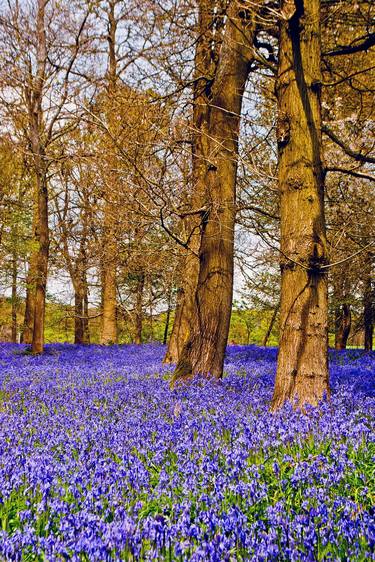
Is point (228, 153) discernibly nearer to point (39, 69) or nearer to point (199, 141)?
point (199, 141)

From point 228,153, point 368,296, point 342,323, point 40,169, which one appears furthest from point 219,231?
point 342,323

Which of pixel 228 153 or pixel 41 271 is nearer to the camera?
pixel 228 153

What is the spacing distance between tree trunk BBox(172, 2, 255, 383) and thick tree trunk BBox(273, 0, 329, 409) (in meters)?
2.03

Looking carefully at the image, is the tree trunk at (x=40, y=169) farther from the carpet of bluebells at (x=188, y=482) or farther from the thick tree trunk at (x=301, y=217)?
the thick tree trunk at (x=301, y=217)

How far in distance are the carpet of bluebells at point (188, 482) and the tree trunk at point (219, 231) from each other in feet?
6.78

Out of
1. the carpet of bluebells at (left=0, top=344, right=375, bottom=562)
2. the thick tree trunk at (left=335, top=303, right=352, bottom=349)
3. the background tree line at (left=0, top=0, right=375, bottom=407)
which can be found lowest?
the carpet of bluebells at (left=0, top=344, right=375, bottom=562)

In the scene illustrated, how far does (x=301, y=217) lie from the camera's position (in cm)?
508

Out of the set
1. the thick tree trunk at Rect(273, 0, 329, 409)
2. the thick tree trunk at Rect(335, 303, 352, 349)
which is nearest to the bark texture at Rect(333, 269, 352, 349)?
the thick tree trunk at Rect(335, 303, 352, 349)

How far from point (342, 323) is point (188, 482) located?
17851mm

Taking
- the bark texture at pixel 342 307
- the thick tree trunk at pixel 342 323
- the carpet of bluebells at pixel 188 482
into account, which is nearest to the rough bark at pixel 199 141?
the carpet of bluebells at pixel 188 482

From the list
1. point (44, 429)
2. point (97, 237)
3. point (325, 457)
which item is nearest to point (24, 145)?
point (97, 237)

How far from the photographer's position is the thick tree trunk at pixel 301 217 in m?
4.92

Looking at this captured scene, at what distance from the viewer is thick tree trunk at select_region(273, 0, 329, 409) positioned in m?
4.92

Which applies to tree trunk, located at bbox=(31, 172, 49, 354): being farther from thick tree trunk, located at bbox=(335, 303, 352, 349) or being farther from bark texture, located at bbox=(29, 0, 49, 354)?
thick tree trunk, located at bbox=(335, 303, 352, 349)
